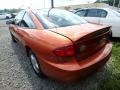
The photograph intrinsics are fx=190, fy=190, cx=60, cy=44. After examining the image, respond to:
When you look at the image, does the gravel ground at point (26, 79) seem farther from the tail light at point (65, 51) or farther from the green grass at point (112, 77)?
the tail light at point (65, 51)

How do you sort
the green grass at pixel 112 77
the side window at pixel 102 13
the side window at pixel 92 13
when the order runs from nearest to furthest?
1. the green grass at pixel 112 77
2. the side window at pixel 102 13
3. the side window at pixel 92 13

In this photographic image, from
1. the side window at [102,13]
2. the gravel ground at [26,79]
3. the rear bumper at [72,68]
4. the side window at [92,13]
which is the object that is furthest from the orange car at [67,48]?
the side window at [92,13]

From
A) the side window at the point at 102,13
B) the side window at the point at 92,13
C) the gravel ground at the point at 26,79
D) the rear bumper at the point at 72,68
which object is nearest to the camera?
the rear bumper at the point at 72,68

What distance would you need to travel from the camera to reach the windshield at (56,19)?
12.7 ft

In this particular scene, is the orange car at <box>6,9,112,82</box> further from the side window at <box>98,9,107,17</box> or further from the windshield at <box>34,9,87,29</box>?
the side window at <box>98,9,107,17</box>

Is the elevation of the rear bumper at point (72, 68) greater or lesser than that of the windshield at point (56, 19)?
lesser

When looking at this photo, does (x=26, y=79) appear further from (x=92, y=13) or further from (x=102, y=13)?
(x=92, y=13)

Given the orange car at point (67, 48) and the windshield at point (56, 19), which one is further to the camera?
the windshield at point (56, 19)

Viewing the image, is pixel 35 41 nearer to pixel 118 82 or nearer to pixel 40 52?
pixel 40 52

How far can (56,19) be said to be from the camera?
411 centimetres

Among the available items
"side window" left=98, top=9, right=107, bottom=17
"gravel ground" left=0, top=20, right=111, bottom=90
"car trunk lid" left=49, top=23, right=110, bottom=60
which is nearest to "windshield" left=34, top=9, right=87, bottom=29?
"car trunk lid" left=49, top=23, right=110, bottom=60

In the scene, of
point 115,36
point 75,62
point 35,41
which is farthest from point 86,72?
point 115,36

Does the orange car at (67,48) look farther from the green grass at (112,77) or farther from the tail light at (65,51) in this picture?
the green grass at (112,77)

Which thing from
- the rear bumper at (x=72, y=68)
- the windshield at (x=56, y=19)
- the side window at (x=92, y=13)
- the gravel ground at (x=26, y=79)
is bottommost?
the gravel ground at (x=26, y=79)
